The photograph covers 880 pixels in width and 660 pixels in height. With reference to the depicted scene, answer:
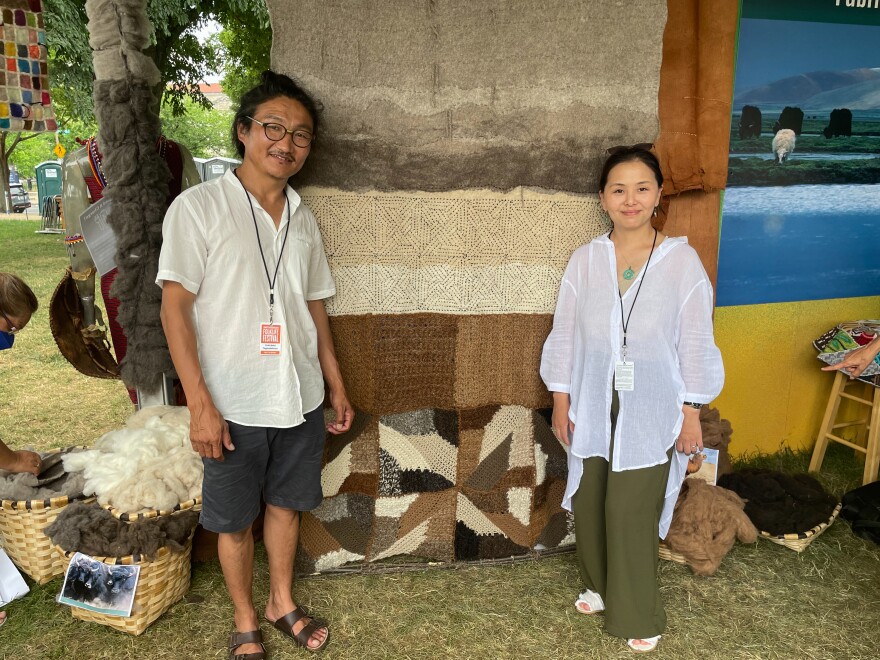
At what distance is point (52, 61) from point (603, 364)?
9.27 m

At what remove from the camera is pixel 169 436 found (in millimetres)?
2223

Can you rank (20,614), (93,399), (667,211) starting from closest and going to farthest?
(20,614), (667,211), (93,399)

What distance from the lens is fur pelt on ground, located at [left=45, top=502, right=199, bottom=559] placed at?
2.04 meters

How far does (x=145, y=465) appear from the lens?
2.16 meters

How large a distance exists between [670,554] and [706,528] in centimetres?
18

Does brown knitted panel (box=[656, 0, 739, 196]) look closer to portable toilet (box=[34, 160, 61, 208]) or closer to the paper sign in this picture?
the paper sign

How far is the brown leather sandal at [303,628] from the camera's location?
2055 millimetres

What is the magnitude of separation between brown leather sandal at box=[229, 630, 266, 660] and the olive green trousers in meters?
1.09

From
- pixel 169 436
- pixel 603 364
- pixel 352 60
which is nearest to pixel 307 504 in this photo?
pixel 169 436

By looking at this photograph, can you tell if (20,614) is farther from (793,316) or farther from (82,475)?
(793,316)

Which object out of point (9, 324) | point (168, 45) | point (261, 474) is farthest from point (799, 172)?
point (168, 45)

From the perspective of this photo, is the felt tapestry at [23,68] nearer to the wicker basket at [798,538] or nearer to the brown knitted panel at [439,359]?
the brown knitted panel at [439,359]

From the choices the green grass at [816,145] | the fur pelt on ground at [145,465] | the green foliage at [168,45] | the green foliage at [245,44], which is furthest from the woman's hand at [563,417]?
the green foliage at [245,44]

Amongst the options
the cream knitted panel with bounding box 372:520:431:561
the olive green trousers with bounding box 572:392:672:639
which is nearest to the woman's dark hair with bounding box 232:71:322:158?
the olive green trousers with bounding box 572:392:672:639
